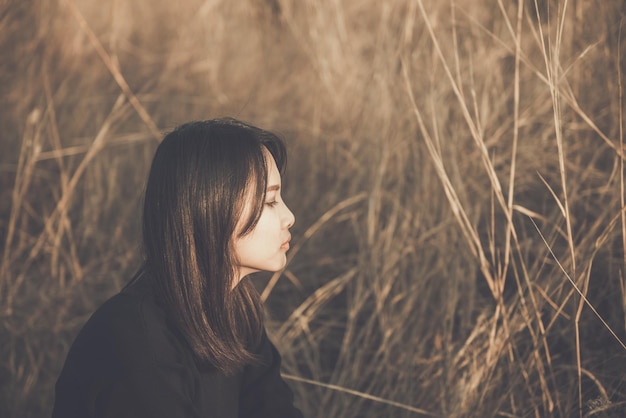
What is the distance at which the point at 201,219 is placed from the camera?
1.23 meters

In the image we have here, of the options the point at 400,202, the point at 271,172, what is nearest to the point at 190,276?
the point at 271,172

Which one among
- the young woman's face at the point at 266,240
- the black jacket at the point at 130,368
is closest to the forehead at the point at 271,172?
the young woman's face at the point at 266,240

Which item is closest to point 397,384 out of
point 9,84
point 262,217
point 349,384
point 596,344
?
point 349,384

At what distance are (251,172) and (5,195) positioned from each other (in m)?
1.47

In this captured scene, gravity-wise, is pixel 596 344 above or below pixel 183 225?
below

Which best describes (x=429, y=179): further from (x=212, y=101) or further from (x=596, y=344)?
(x=212, y=101)

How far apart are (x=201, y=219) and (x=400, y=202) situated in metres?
0.93

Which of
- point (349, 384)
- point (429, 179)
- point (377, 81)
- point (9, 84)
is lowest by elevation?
point (349, 384)

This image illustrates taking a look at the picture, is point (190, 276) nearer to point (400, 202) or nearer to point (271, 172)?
point (271, 172)

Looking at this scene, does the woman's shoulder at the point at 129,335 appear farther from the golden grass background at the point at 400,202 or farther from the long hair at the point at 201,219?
the golden grass background at the point at 400,202

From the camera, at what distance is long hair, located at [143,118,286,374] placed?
4.02ft

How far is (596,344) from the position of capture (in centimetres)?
166

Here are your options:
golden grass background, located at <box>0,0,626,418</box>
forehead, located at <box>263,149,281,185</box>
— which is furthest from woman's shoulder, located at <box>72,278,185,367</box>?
golden grass background, located at <box>0,0,626,418</box>

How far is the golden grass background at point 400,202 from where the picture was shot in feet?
5.05
